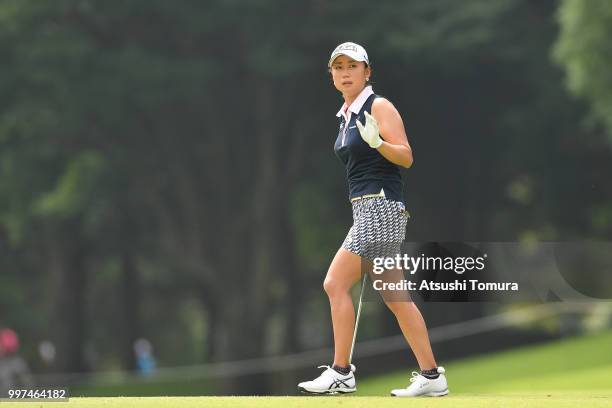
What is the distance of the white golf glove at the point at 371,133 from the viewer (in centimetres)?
909

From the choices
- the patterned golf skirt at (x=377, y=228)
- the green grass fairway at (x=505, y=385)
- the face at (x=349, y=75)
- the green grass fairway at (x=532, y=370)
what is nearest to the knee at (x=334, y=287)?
the patterned golf skirt at (x=377, y=228)

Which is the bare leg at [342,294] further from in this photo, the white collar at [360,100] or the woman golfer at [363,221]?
the white collar at [360,100]

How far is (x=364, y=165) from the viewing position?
9406 mm

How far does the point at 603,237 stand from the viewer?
131 feet

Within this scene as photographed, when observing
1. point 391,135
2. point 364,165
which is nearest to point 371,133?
point 391,135

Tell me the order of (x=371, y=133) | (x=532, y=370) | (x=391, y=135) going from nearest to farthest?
(x=371, y=133), (x=391, y=135), (x=532, y=370)

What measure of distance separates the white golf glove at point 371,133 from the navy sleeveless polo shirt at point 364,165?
203 mm

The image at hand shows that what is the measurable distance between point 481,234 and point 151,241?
9118 millimetres

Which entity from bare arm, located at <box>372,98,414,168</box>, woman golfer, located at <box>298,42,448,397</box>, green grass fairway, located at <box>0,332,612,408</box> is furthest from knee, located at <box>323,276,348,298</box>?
bare arm, located at <box>372,98,414,168</box>

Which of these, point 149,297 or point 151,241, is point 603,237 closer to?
point 151,241

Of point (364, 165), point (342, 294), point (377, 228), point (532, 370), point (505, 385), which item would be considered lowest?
point (532, 370)

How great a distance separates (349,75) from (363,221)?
894mm

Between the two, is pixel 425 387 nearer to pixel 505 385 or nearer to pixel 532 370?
pixel 505 385

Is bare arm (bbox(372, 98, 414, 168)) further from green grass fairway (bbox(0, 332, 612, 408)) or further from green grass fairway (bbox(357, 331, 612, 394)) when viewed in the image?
green grass fairway (bbox(357, 331, 612, 394))
